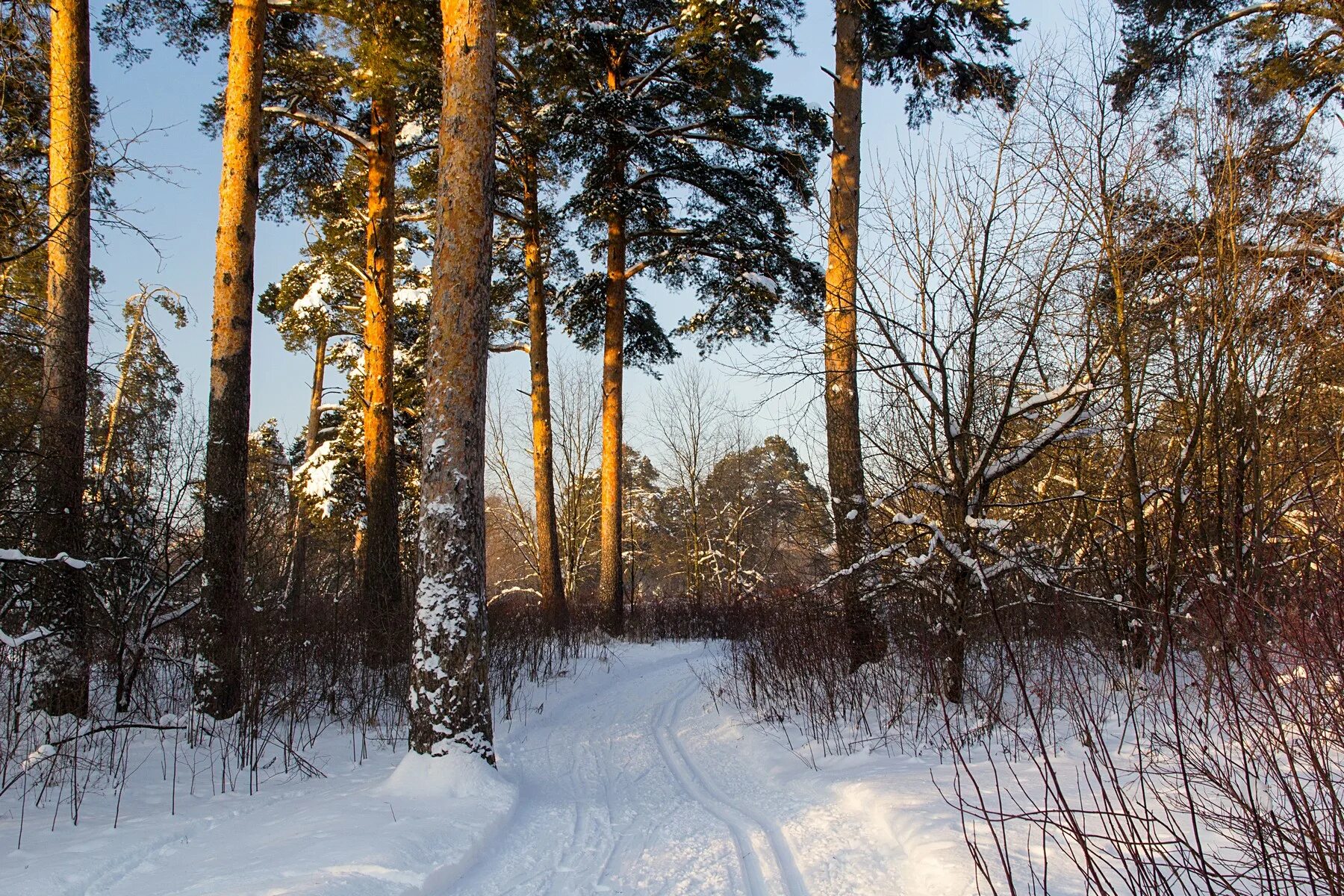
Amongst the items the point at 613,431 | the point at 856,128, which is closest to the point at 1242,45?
the point at 856,128

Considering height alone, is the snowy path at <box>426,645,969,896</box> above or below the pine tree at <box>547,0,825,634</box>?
below

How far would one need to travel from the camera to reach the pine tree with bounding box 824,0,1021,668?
22.9 ft

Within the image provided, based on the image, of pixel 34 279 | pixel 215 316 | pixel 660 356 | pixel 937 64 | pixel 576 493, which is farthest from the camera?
pixel 576 493

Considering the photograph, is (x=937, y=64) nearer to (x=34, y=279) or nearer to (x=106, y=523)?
(x=106, y=523)

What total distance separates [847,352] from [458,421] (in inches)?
167

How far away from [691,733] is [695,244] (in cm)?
960

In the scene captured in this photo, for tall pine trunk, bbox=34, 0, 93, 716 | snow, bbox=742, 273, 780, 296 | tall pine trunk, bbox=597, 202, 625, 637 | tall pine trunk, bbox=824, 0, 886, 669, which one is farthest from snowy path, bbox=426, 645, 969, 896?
tall pine trunk, bbox=597, 202, 625, 637

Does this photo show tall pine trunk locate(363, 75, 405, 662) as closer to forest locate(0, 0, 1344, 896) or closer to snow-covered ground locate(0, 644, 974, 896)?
forest locate(0, 0, 1344, 896)

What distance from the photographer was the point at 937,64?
878 centimetres

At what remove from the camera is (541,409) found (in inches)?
579

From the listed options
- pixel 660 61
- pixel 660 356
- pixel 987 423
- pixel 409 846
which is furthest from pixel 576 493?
pixel 409 846

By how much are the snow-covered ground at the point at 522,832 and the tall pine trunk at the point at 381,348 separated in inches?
214

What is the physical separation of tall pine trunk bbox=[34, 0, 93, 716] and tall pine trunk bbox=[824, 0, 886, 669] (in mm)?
6250

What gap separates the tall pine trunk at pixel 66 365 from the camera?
18.7 feet
